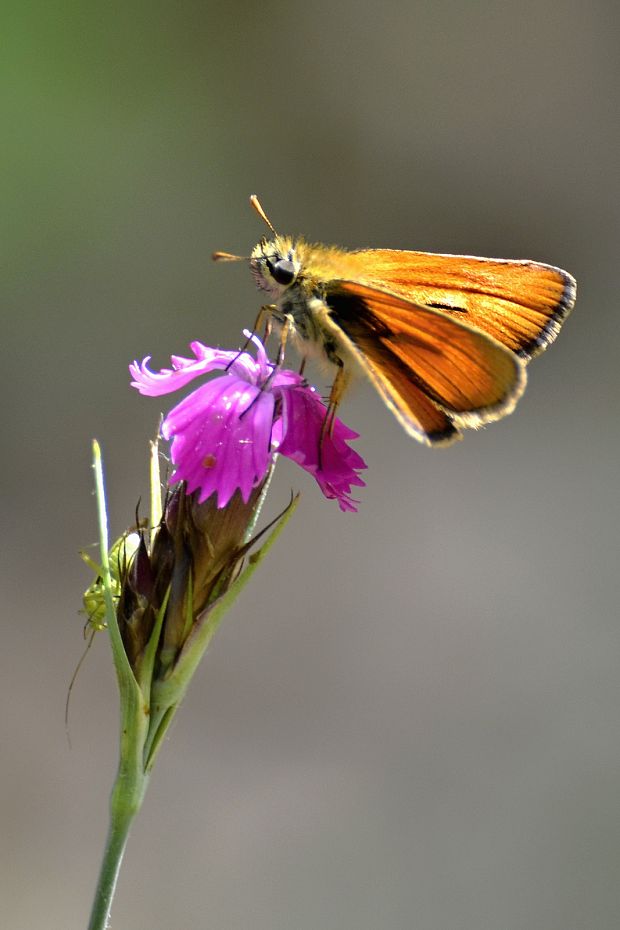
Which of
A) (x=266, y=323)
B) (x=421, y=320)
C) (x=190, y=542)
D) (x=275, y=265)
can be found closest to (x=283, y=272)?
(x=275, y=265)

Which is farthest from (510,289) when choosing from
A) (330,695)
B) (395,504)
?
(395,504)

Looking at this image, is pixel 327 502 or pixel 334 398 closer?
pixel 334 398

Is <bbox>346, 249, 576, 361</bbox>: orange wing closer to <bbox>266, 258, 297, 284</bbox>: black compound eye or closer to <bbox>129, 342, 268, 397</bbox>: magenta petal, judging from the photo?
<bbox>266, 258, 297, 284</bbox>: black compound eye

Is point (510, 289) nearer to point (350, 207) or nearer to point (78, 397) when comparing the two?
point (78, 397)

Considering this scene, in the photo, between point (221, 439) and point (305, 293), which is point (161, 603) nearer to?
point (221, 439)

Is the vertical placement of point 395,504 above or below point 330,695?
above

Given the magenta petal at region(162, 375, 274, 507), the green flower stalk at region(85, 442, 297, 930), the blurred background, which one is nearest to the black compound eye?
the magenta petal at region(162, 375, 274, 507)

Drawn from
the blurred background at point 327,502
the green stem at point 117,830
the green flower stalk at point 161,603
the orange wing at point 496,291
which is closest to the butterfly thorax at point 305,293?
the orange wing at point 496,291

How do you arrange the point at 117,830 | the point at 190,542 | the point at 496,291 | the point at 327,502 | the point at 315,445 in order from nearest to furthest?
the point at 117,830
the point at 190,542
the point at 315,445
the point at 496,291
the point at 327,502
